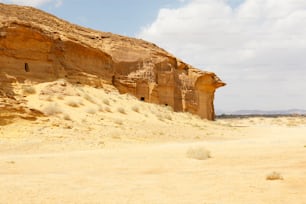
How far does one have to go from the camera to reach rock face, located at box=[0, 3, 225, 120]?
28.2m

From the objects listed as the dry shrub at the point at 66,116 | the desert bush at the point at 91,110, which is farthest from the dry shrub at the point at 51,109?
the desert bush at the point at 91,110

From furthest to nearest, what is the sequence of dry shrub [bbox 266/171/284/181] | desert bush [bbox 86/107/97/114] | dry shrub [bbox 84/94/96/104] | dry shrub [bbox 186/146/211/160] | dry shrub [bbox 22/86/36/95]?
1. dry shrub [bbox 84/94/96/104]
2. dry shrub [bbox 22/86/36/95]
3. desert bush [bbox 86/107/97/114]
4. dry shrub [bbox 186/146/211/160]
5. dry shrub [bbox 266/171/284/181]

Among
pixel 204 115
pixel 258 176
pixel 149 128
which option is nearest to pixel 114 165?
pixel 258 176

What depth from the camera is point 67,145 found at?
17.8 metres

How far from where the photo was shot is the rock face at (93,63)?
28.2m

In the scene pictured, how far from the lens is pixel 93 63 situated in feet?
115

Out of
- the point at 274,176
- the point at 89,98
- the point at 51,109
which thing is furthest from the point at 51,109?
the point at 274,176

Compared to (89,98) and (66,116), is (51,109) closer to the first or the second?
(66,116)

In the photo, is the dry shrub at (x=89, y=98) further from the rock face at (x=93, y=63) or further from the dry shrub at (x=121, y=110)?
the rock face at (x=93, y=63)

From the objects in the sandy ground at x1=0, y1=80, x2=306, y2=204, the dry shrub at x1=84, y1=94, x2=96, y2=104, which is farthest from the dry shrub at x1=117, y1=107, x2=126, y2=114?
the sandy ground at x1=0, y1=80, x2=306, y2=204

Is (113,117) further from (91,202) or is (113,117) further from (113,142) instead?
(91,202)

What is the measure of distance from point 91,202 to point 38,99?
66.1ft

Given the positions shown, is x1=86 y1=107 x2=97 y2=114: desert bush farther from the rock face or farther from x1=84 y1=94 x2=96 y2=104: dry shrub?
the rock face

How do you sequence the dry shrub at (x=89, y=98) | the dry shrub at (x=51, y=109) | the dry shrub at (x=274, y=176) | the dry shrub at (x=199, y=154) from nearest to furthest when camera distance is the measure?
1. the dry shrub at (x=274, y=176)
2. the dry shrub at (x=199, y=154)
3. the dry shrub at (x=51, y=109)
4. the dry shrub at (x=89, y=98)
